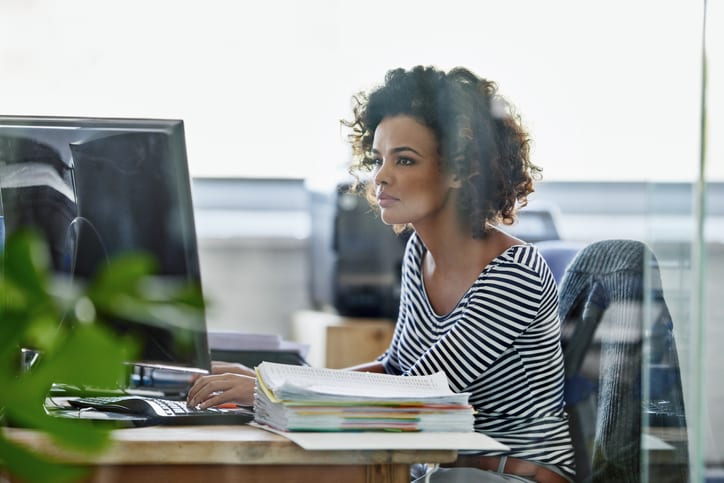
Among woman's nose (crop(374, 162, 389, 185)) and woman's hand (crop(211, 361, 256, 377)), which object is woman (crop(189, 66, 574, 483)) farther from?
woman's hand (crop(211, 361, 256, 377))

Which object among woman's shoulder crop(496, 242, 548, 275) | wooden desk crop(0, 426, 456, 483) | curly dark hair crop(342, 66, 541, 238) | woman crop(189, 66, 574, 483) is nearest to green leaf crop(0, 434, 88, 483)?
wooden desk crop(0, 426, 456, 483)

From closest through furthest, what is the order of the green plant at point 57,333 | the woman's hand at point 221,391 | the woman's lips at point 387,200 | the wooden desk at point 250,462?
the green plant at point 57,333 < the wooden desk at point 250,462 < the woman's hand at point 221,391 < the woman's lips at point 387,200

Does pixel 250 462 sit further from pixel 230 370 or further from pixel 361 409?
pixel 230 370

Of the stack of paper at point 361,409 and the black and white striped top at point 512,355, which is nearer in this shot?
the stack of paper at point 361,409

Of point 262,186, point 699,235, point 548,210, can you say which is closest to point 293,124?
point 262,186

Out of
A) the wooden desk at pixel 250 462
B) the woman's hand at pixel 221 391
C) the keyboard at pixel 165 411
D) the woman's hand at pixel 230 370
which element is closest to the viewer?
the wooden desk at pixel 250 462

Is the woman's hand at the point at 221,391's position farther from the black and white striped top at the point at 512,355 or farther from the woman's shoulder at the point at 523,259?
the woman's shoulder at the point at 523,259

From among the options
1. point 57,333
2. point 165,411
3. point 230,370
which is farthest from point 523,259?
point 57,333

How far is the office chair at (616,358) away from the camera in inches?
46.8

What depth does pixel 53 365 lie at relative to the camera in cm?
20

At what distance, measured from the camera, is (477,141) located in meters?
1.54

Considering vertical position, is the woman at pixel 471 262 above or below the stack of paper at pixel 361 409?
above

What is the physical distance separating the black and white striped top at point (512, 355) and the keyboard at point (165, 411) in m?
0.34

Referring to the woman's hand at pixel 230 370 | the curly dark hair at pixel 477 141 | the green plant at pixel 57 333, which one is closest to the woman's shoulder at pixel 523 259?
the curly dark hair at pixel 477 141
